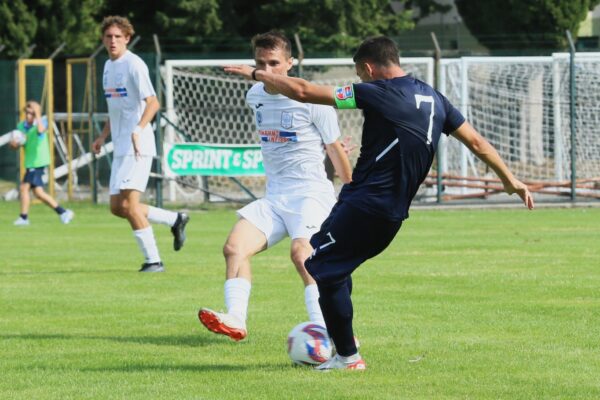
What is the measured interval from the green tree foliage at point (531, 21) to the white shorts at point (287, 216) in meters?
25.8

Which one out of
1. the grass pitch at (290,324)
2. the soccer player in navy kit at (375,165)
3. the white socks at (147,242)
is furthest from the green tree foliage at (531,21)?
the soccer player in navy kit at (375,165)

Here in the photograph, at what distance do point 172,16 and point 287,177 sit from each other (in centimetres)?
2561

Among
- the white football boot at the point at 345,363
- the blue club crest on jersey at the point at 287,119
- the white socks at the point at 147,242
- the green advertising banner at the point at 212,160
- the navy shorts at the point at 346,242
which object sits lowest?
the green advertising banner at the point at 212,160

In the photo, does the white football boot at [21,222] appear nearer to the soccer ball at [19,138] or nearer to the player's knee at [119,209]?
the soccer ball at [19,138]

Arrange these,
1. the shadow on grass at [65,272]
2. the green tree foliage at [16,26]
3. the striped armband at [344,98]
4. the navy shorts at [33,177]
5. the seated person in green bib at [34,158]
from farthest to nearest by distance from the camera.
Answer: the green tree foliage at [16,26] < the navy shorts at [33,177] < the seated person in green bib at [34,158] < the shadow on grass at [65,272] < the striped armband at [344,98]

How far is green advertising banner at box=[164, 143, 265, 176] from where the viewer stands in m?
22.9

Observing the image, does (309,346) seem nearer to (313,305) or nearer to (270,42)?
(313,305)

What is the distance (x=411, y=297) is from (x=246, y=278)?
8.60 ft

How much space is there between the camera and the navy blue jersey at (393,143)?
22.3ft

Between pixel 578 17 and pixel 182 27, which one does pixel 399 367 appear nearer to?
pixel 182 27

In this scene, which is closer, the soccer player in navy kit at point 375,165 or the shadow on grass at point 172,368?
the soccer player in navy kit at point 375,165

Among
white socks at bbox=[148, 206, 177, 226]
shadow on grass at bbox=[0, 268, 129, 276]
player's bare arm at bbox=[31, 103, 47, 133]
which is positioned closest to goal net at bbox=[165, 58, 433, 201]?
player's bare arm at bbox=[31, 103, 47, 133]

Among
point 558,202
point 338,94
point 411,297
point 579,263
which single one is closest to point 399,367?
point 338,94

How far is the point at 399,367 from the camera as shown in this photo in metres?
7.25
